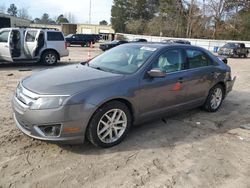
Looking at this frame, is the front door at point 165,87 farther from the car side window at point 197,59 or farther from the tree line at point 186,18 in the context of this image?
the tree line at point 186,18

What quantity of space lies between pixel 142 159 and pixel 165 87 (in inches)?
55.3

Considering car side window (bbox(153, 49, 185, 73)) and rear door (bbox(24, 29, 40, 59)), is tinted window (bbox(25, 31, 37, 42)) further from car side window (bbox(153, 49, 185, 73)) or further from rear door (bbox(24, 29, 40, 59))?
car side window (bbox(153, 49, 185, 73))

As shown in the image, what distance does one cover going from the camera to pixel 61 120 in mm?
3533

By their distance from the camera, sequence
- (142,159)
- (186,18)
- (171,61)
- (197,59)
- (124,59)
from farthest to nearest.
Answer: (186,18) < (197,59) < (171,61) < (124,59) < (142,159)

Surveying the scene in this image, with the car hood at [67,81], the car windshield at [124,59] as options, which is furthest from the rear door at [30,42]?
the car hood at [67,81]

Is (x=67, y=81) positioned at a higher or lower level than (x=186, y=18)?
lower

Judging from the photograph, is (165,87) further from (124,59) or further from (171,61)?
(124,59)

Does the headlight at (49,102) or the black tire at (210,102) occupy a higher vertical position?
the headlight at (49,102)

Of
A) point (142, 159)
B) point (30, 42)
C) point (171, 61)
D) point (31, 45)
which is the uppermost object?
point (171, 61)

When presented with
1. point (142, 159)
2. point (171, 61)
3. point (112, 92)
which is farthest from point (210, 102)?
point (112, 92)

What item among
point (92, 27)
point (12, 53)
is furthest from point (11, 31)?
point (92, 27)

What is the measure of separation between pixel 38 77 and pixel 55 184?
5.86 feet

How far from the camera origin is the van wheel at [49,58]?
42.0 feet

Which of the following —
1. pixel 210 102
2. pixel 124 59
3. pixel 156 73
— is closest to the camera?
pixel 156 73
